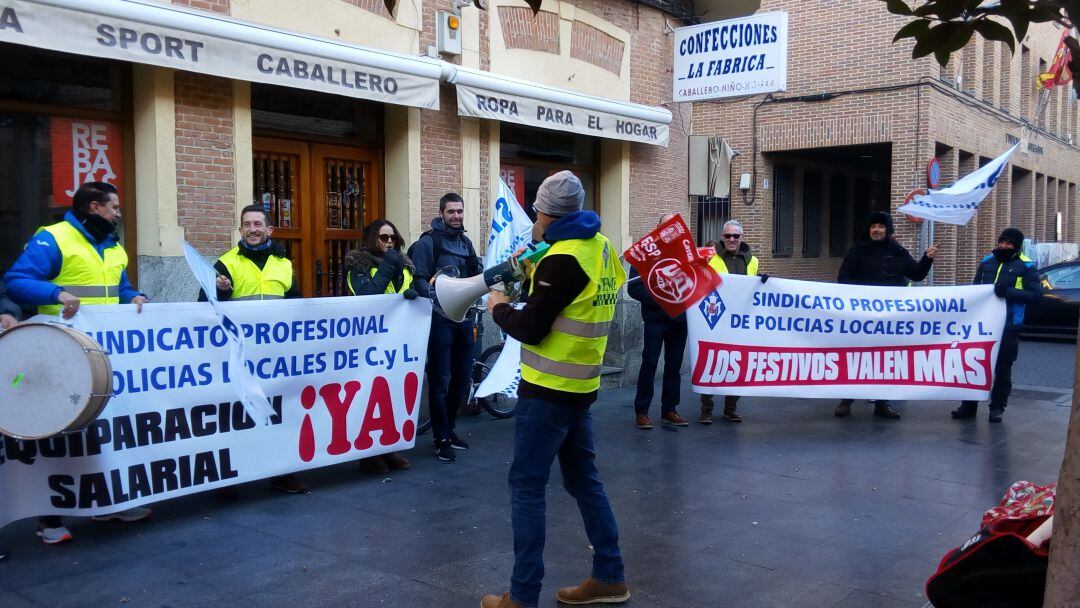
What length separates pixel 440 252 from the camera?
7148 mm

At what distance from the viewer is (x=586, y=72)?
10922 mm

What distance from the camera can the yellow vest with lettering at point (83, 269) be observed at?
17.0 feet

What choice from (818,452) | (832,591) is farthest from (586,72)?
(832,591)

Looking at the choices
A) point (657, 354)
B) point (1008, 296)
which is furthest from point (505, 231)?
point (1008, 296)

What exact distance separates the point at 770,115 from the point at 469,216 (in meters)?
14.9

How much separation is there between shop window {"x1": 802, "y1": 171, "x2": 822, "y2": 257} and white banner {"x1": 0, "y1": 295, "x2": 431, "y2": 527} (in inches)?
787

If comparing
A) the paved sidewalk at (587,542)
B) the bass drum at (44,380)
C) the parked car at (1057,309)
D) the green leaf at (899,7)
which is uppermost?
the green leaf at (899,7)

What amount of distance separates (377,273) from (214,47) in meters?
2.14

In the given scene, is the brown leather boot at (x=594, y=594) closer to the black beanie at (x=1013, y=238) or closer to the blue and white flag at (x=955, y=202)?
the blue and white flag at (x=955, y=202)

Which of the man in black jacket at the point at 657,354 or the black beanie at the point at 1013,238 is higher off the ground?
the black beanie at the point at 1013,238

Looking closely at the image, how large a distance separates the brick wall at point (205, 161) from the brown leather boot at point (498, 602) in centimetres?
457

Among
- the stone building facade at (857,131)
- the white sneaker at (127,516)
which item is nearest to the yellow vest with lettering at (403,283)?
the white sneaker at (127,516)

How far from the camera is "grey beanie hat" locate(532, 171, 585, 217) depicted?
160 inches

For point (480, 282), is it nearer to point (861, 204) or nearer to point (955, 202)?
point (955, 202)
